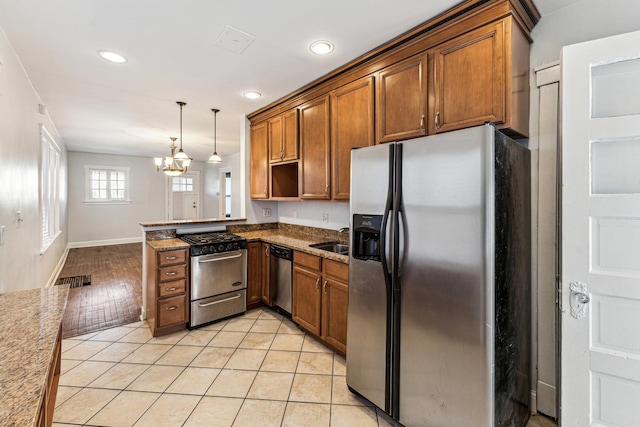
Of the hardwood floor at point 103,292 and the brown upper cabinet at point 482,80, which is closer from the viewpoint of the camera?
the brown upper cabinet at point 482,80

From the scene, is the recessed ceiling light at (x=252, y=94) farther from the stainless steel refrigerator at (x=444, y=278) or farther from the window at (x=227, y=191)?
the window at (x=227, y=191)

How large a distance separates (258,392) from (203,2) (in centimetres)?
255

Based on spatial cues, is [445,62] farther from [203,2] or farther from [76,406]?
[76,406]

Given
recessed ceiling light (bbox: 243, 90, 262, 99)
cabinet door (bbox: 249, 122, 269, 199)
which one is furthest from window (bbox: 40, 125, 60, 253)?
recessed ceiling light (bbox: 243, 90, 262, 99)

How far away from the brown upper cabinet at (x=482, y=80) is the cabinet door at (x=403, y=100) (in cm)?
8

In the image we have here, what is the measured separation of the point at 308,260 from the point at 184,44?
2025 millimetres

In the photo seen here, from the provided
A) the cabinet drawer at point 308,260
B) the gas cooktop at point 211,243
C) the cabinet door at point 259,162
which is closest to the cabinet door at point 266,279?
the gas cooktop at point 211,243

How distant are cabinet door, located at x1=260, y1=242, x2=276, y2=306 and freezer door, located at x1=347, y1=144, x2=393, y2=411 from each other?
1613 mm

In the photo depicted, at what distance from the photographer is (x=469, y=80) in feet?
5.89

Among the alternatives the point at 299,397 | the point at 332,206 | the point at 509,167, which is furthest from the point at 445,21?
the point at 299,397

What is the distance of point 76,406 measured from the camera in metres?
1.91

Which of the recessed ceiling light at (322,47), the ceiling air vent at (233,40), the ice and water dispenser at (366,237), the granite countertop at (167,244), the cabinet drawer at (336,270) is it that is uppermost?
the recessed ceiling light at (322,47)

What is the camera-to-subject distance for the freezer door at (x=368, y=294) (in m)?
1.77

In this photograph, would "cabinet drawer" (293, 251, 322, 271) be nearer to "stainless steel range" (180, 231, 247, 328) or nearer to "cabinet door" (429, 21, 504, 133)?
"stainless steel range" (180, 231, 247, 328)
